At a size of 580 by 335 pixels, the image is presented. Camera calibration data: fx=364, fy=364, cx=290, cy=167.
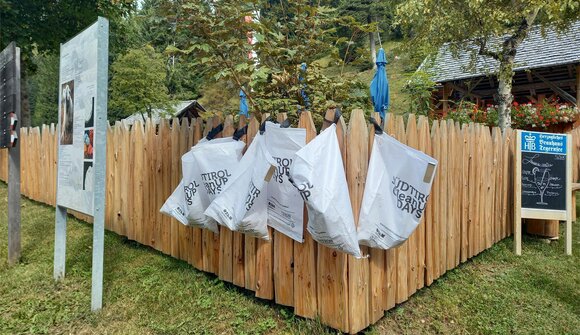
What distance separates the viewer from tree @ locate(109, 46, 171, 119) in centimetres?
2208

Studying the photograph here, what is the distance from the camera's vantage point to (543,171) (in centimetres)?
484

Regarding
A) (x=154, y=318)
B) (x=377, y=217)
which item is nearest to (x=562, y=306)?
(x=377, y=217)

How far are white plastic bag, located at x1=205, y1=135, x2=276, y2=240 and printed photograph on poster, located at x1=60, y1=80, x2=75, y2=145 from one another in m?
1.66

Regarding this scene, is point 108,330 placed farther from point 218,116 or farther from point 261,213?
point 218,116

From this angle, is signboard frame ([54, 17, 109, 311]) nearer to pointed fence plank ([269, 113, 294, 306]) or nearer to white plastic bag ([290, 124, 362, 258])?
pointed fence plank ([269, 113, 294, 306])

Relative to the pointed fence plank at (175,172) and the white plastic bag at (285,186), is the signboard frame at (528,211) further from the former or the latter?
the pointed fence plank at (175,172)

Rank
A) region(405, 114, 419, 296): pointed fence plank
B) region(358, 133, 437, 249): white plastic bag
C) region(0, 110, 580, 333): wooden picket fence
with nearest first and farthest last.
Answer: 1. region(358, 133, 437, 249): white plastic bag
2. region(0, 110, 580, 333): wooden picket fence
3. region(405, 114, 419, 296): pointed fence plank

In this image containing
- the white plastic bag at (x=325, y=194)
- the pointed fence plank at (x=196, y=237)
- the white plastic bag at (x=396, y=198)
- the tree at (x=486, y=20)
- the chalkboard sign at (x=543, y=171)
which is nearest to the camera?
the white plastic bag at (x=325, y=194)

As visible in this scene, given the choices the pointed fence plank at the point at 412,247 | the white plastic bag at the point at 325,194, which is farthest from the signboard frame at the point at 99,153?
the pointed fence plank at the point at 412,247

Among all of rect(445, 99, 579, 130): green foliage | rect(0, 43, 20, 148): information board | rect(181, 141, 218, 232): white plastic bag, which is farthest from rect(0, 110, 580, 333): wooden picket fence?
rect(445, 99, 579, 130): green foliage

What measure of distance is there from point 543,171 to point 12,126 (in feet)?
21.2

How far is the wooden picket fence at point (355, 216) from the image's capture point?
2604 millimetres

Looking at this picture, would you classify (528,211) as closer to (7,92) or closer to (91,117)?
(91,117)

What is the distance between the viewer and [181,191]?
3.31 m
